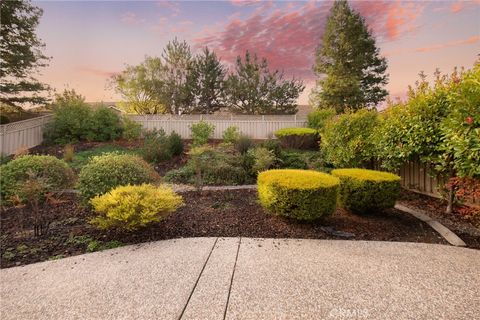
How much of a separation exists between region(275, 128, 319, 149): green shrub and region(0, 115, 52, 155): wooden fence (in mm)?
10508

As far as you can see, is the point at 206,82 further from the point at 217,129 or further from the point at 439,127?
the point at 439,127

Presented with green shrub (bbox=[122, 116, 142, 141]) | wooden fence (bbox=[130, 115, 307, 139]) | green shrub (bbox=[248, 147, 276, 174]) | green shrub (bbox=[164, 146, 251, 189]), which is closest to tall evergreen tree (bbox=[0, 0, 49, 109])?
green shrub (bbox=[122, 116, 142, 141])

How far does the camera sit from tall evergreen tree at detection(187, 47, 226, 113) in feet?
69.0

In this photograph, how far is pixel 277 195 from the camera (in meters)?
3.65

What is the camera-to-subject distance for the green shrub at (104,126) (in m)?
12.4

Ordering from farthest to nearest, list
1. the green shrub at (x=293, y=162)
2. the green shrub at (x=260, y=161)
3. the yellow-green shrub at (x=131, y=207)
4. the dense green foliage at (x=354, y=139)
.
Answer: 1. the green shrub at (x=293, y=162)
2. the green shrub at (x=260, y=161)
3. the dense green foliage at (x=354, y=139)
4. the yellow-green shrub at (x=131, y=207)

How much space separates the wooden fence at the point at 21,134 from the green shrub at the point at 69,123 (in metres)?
0.31

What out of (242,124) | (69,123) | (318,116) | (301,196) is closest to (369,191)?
(301,196)

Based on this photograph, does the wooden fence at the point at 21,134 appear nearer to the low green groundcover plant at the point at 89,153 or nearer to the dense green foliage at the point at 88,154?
the dense green foliage at the point at 88,154

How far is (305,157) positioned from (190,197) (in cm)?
419

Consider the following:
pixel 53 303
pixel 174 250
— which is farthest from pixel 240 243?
pixel 53 303

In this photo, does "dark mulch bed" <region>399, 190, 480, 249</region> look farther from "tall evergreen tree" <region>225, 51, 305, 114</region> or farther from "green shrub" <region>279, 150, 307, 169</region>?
"tall evergreen tree" <region>225, 51, 305, 114</region>

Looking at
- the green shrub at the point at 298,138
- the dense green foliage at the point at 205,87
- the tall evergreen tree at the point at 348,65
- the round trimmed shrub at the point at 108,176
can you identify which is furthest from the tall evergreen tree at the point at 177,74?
the round trimmed shrub at the point at 108,176

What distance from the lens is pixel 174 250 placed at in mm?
3076
